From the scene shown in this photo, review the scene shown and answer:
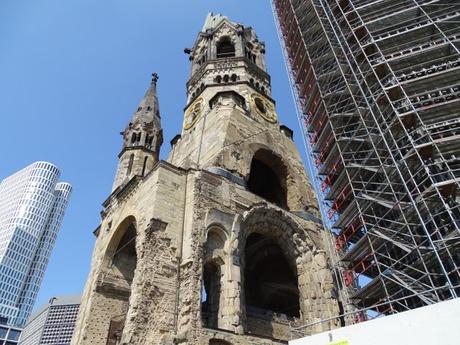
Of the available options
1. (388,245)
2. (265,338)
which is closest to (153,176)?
(265,338)

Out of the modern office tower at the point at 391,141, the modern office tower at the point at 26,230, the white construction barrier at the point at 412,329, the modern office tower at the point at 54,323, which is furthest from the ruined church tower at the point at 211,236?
the modern office tower at the point at 26,230

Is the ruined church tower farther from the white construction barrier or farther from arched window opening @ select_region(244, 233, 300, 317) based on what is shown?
the white construction barrier

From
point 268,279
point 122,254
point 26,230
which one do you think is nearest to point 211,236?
point 122,254

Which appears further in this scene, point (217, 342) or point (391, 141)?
point (391, 141)

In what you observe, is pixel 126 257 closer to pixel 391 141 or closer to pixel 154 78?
pixel 391 141

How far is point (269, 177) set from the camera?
20.4 m

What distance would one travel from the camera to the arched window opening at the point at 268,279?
17484 millimetres

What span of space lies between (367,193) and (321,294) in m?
3.96

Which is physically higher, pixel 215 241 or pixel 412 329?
pixel 215 241

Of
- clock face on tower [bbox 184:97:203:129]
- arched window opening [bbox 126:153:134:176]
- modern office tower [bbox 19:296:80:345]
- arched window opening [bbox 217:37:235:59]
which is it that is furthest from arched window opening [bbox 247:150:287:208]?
modern office tower [bbox 19:296:80:345]

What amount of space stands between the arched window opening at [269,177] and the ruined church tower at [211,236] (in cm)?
6

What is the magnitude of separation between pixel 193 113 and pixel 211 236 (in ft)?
35.8

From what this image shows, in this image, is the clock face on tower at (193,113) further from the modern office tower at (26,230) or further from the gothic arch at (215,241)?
the modern office tower at (26,230)

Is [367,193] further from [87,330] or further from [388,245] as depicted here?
[87,330]
